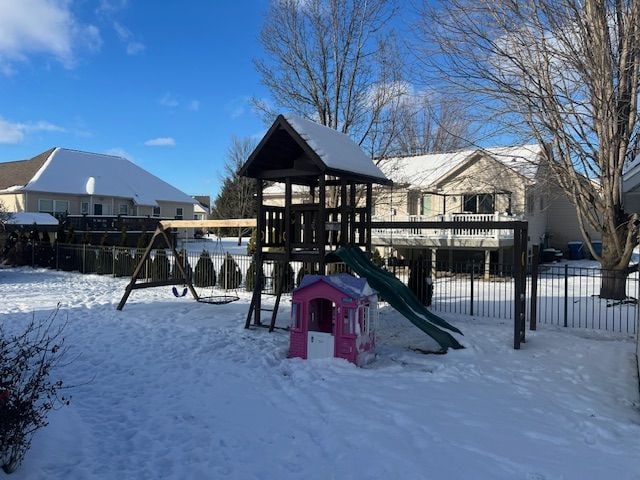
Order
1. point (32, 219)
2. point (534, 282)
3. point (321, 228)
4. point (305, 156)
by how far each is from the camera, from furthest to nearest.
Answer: point (32, 219)
point (305, 156)
point (534, 282)
point (321, 228)

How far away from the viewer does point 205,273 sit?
649 inches

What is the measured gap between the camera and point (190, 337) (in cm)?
877

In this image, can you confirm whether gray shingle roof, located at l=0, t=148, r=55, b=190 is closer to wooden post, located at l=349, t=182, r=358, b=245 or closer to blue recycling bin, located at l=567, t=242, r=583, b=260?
wooden post, located at l=349, t=182, r=358, b=245


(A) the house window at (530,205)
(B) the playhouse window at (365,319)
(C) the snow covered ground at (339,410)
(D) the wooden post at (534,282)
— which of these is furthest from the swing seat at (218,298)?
(A) the house window at (530,205)

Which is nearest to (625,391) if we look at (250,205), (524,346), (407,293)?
(524,346)

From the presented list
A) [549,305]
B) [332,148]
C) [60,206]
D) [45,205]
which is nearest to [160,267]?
[332,148]

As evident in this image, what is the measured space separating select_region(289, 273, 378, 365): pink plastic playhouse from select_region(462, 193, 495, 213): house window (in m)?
18.9

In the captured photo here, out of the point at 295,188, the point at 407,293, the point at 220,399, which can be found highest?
the point at 295,188

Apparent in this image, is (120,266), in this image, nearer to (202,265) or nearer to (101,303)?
(202,265)

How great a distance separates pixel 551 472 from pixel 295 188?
24290 millimetres

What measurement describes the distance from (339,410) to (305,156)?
18.1 ft

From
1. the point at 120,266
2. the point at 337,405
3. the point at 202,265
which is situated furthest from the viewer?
the point at 120,266

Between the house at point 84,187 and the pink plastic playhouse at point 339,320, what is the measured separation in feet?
96.1

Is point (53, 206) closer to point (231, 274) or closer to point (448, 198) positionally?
point (231, 274)
